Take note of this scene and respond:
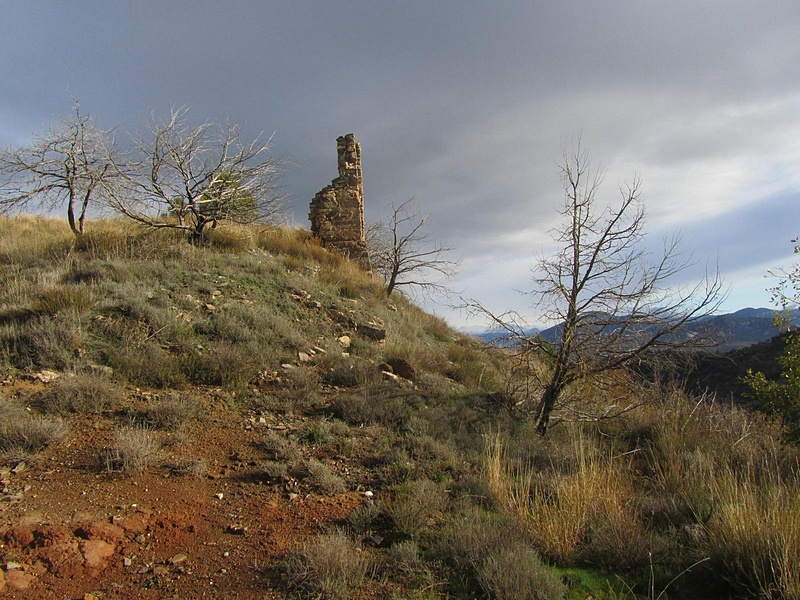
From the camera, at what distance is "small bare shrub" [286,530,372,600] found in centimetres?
288

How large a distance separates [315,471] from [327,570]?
1532 mm

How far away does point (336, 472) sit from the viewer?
15.4 feet

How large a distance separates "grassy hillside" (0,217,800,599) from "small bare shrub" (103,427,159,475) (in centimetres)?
2

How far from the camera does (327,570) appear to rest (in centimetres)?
298

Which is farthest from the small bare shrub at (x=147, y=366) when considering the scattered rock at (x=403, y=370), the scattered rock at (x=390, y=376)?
the scattered rock at (x=403, y=370)

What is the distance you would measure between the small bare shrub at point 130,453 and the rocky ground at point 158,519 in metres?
0.08

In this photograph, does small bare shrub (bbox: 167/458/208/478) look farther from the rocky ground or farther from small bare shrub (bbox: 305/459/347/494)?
small bare shrub (bbox: 305/459/347/494)

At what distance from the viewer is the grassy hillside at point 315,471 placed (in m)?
3.07

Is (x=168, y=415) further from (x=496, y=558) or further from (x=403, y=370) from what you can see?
(x=403, y=370)

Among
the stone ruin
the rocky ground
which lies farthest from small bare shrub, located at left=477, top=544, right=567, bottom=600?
the stone ruin

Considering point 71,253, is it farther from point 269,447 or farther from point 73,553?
point 73,553

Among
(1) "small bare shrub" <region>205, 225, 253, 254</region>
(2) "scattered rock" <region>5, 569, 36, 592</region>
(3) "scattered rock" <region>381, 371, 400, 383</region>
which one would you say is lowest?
(2) "scattered rock" <region>5, 569, 36, 592</region>

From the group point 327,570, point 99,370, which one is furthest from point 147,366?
point 327,570

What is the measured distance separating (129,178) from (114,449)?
31.2 feet
